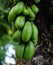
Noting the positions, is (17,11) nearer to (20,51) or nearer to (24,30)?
(24,30)

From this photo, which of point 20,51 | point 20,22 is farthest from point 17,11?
point 20,51

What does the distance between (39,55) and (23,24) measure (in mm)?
334

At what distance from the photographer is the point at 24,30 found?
1.42 metres

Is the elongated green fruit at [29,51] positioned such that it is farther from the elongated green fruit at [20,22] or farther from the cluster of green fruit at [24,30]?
the elongated green fruit at [20,22]

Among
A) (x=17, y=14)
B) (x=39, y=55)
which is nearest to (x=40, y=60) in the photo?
(x=39, y=55)

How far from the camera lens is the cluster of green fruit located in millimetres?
1418

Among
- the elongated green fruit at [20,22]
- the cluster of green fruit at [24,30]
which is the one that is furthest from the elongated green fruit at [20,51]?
the elongated green fruit at [20,22]

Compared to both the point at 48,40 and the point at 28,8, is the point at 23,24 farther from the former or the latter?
the point at 48,40

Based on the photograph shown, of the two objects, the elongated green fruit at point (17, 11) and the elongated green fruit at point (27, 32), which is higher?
the elongated green fruit at point (17, 11)

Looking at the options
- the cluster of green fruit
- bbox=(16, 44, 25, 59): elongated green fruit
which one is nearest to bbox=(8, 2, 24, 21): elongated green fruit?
the cluster of green fruit

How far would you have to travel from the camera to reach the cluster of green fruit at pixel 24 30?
1.42 metres

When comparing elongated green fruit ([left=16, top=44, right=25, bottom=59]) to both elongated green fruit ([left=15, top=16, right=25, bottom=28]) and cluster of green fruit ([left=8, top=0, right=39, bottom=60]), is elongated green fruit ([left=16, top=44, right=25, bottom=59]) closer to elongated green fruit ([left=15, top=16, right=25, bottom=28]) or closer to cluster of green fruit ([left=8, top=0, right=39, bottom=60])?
cluster of green fruit ([left=8, top=0, right=39, bottom=60])

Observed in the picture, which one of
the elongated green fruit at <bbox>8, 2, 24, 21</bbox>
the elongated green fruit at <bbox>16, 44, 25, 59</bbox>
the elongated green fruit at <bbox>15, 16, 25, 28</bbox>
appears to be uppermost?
the elongated green fruit at <bbox>8, 2, 24, 21</bbox>

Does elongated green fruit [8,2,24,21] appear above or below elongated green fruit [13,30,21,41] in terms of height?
above
